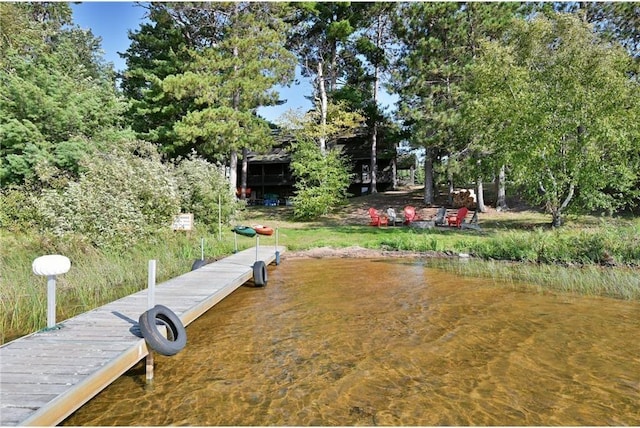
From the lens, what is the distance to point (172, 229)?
1099cm

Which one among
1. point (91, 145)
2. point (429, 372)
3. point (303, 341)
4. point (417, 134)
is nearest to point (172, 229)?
point (91, 145)

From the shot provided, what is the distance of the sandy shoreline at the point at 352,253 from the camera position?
1141 cm

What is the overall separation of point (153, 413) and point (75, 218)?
24.1 feet

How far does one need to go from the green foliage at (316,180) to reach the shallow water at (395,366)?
12.4 m

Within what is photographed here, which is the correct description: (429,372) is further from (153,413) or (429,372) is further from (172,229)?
(172,229)

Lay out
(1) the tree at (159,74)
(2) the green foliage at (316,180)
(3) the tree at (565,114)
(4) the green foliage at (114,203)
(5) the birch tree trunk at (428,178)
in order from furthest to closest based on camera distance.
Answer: (5) the birch tree trunk at (428,178), (2) the green foliage at (316,180), (1) the tree at (159,74), (3) the tree at (565,114), (4) the green foliage at (114,203)

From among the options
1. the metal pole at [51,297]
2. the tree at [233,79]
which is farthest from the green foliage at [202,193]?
the metal pole at [51,297]

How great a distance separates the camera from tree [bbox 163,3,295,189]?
17.4 m

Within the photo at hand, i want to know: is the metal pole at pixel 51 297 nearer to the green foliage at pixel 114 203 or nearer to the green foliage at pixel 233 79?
the green foliage at pixel 114 203

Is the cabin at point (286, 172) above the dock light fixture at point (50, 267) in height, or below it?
above

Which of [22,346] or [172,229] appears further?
[172,229]

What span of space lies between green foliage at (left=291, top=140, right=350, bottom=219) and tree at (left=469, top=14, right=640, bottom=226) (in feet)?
25.8

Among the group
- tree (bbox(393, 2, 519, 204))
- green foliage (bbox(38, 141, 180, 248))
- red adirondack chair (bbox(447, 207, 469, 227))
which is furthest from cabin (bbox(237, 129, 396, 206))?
green foliage (bbox(38, 141, 180, 248))

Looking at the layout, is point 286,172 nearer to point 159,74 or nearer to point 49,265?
point 159,74
